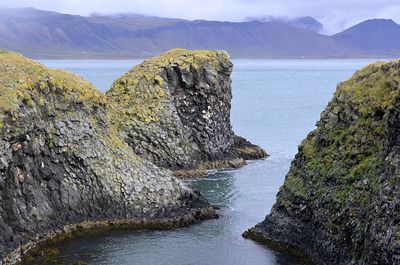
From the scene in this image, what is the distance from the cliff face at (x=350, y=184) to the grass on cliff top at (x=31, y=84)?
78.8 ft

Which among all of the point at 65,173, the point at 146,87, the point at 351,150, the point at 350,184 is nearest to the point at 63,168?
the point at 65,173

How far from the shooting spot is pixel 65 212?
66.3 m

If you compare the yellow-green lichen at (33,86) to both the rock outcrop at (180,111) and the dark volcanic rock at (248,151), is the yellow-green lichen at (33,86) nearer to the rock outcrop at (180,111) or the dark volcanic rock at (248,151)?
the rock outcrop at (180,111)

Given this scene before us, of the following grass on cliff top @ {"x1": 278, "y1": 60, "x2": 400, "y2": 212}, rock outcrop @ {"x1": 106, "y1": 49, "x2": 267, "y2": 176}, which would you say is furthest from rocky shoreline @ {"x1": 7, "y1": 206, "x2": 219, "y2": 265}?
rock outcrop @ {"x1": 106, "y1": 49, "x2": 267, "y2": 176}

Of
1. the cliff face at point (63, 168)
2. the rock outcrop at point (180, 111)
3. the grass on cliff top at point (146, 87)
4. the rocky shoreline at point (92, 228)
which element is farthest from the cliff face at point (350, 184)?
the grass on cliff top at point (146, 87)

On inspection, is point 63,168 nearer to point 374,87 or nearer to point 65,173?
point 65,173

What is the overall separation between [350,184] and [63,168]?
28550 mm

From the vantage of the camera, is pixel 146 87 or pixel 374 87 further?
pixel 146 87

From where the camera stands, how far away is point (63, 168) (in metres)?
67.4

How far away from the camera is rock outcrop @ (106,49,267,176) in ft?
A: 316

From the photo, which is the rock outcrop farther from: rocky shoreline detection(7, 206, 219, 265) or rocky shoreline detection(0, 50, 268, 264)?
rocky shoreline detection(7, 206, 219, 265)

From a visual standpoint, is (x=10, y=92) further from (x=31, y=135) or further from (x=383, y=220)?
(x=383, y=220)

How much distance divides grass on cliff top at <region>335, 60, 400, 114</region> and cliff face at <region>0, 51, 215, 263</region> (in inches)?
856

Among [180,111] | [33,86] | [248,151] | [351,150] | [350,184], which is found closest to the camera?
[350,184]
